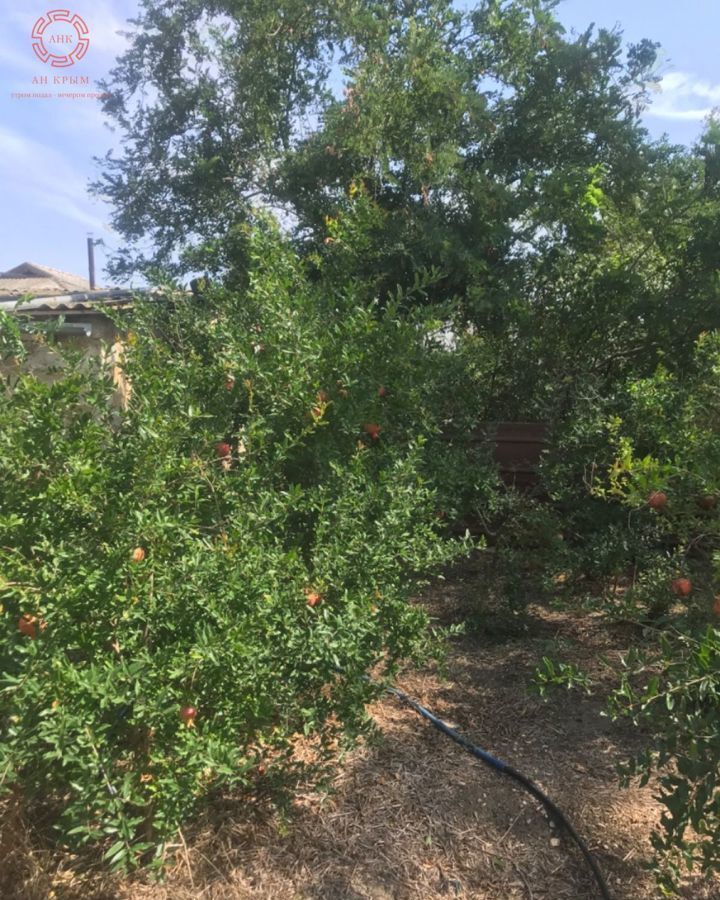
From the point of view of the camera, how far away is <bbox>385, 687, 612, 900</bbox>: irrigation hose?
2561 millimetres

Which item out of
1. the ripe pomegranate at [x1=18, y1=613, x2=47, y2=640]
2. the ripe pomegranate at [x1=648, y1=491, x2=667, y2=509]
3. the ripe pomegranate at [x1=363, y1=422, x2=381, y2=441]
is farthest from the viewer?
the ripe pomegranate at [x1=363, y1=422, x2=381, y2=441]

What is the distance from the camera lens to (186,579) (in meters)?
2.21

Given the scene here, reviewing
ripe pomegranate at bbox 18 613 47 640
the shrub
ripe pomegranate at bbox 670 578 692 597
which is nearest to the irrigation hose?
the shrub

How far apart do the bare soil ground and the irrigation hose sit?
36mm

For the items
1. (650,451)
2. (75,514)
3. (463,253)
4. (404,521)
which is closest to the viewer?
(75,514)

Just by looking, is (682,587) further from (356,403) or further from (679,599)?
(356,403)

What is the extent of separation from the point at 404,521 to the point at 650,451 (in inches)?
62.2

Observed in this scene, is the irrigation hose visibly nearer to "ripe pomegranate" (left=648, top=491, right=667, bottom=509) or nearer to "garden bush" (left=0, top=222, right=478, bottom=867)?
"garden bush" (left=0, top=222, right=478, bottom=867)

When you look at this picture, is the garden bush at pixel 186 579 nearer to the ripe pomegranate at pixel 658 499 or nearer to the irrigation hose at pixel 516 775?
the irrigation hose at pixel 516 775

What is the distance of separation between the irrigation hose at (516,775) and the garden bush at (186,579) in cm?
49

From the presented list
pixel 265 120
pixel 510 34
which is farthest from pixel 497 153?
pixel 265 120

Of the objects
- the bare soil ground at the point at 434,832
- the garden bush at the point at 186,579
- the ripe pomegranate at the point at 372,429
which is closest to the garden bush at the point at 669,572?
the bare soil ground at the point at 434,832

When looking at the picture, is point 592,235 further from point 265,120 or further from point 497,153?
point 265,120

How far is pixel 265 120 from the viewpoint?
6.27 meters
